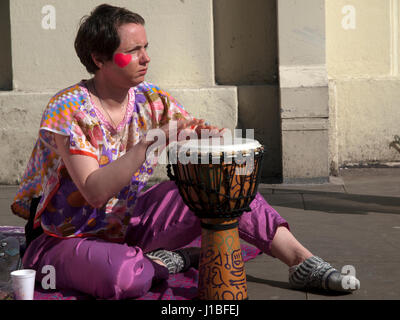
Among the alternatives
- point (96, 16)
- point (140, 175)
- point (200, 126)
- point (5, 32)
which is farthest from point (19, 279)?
point (5, 32)

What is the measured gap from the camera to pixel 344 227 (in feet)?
13.3

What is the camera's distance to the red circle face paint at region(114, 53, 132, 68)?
108 inches

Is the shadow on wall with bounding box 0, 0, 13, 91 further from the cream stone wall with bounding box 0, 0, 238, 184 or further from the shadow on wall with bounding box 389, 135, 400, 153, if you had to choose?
the shadow on wall with bounding box 389, 135, 400, 153

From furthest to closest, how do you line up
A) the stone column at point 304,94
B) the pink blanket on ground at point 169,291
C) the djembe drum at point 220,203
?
the stone column at point 304,94 → the pink blanket on ground at point 169,291 → the djembe drum at point 220,203

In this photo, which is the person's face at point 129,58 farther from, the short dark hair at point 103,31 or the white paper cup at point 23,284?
the white paper cup at point 23,284

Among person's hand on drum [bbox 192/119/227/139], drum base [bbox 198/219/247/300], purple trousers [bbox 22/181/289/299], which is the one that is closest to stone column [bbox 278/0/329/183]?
purple trousers [bbox 22/181/289/299]

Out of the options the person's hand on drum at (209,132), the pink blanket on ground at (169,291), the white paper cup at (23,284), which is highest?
the person's hand on drum at (209,132)

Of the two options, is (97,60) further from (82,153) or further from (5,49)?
(5,49)

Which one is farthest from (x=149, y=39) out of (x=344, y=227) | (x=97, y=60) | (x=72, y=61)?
(x=97, y=60)

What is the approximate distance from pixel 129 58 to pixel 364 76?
159 inches

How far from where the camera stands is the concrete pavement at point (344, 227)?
9.55ft

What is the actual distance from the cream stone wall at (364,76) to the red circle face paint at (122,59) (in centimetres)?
378

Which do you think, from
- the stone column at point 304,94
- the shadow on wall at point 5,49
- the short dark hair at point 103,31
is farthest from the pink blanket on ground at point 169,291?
the shadow on wall at point 5,49
